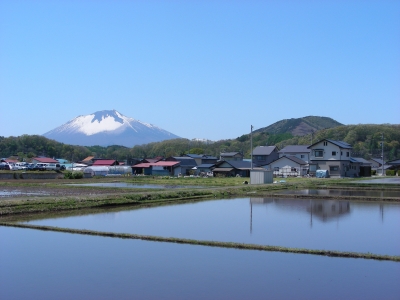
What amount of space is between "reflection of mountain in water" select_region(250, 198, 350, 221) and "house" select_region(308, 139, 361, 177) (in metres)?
21.0

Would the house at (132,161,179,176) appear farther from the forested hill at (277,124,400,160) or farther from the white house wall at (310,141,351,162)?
the forested hill at (277,124,400,160)

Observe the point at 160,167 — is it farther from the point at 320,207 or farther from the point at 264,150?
the point at 320,207

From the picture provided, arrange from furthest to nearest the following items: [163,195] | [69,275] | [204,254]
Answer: [163,195]
[204,254]
[69,275]

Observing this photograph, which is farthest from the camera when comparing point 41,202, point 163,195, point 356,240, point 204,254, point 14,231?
point 163,195

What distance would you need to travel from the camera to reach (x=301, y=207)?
15.7 meters

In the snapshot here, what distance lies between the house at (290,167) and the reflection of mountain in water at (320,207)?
21.6 metres

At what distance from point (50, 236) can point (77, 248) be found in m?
1.60

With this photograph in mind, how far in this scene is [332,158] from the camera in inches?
1516

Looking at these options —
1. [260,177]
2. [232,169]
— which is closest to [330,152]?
[232,169]

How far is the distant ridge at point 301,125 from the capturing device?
156 m

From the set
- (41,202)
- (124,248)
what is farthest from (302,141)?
(124,248)

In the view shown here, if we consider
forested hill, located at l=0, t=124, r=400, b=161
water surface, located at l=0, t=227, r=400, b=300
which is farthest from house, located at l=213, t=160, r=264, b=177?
water surface, located at l=0, t=227, r=400, b=300

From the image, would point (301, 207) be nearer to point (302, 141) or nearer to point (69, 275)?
point (69, 275)

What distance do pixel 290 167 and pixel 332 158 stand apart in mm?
→ 3917
